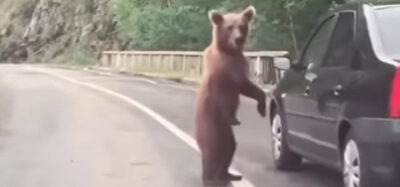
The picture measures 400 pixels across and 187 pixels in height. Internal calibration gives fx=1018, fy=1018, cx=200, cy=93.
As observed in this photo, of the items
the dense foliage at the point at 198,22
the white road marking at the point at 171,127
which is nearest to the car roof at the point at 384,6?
the white road marking at the point at 171,127

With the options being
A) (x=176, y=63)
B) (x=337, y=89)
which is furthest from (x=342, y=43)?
(x=176, y=63)

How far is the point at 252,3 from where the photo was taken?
125 feet

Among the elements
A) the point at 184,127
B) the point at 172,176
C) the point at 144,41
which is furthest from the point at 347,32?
the point at 144,41

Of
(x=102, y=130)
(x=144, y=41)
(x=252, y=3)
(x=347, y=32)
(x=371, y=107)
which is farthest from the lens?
(x=144, y=41)

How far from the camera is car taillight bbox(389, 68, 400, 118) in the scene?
7266 millimetres

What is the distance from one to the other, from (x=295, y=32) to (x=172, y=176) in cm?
2864

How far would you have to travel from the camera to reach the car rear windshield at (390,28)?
7879mm

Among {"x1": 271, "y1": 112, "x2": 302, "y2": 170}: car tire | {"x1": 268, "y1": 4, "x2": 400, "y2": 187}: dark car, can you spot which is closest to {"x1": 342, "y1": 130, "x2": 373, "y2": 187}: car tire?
{"x1": 268, "y1": 4, "x2": 400, "y2": 187}: dark car

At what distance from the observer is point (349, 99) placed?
798cm

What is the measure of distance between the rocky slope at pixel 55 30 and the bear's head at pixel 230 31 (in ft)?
167

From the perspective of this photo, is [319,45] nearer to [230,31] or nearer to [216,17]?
[230,31]

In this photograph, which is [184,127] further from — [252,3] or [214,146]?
[252,3]

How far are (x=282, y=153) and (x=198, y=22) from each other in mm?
34114

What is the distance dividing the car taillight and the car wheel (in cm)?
50
